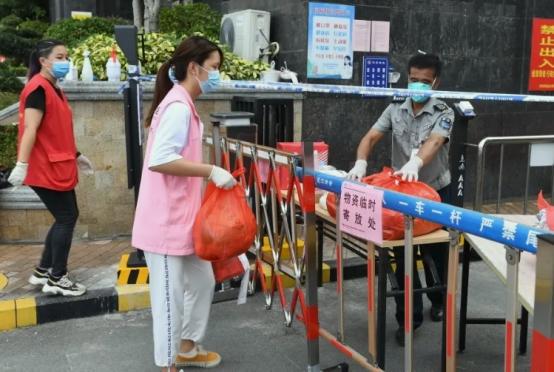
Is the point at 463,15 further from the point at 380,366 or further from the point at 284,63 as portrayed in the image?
the point at 380,366

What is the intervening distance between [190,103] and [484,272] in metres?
3.64

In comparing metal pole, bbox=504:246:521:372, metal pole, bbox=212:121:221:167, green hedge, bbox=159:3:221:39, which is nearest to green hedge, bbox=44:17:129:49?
green hedge, bbox=159:3:221:39

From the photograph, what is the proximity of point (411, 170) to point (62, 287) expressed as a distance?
2.67 m

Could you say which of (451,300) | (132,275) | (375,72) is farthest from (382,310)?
(375,72)

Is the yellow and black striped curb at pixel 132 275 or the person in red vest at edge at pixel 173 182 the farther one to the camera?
the yellow and black striped curb at pixel 132 275

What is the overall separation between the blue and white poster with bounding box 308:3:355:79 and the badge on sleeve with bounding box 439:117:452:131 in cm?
335

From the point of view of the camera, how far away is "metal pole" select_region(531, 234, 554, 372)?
1.98 metres

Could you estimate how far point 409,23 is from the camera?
770cm

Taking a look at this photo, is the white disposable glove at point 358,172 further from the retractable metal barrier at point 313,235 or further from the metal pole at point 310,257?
the metal pole at point 310,257

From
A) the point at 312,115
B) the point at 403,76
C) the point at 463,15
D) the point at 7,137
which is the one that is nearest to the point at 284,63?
the point at 312,115

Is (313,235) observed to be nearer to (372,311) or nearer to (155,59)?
(372,311)

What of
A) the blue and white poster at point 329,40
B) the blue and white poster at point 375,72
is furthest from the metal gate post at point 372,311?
the blue and white poster at point 375,72

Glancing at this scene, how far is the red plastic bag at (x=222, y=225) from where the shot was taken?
10.4ft

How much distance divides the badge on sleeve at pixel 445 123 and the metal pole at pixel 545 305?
85.3 inches
